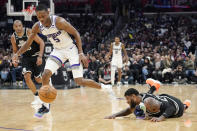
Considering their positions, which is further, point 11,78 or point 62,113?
point 11,78

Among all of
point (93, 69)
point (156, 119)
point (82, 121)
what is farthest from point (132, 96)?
point (93, 69)

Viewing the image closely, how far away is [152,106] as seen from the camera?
232 inches

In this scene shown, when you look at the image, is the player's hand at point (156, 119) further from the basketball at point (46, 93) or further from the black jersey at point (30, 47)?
the black jersey at point (30, 47)

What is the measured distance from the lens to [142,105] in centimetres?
589

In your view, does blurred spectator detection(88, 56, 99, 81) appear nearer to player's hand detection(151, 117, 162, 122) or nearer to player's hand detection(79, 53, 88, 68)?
player's hand detection(79, 53, 88, 68)

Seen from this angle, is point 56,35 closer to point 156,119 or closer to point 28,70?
point 28,70

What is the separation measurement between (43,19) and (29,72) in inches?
92.4

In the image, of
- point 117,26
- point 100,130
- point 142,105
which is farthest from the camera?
point 117,26

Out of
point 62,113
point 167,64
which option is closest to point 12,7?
point 167,64

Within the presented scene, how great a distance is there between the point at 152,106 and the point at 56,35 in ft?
7.30

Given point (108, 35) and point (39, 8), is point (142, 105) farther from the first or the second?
point (108, 35)

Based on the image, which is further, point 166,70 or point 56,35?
point 166,70

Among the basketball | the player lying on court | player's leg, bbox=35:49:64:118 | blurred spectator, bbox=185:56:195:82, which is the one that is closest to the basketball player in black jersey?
player's leg, bbox=35:49:64:118

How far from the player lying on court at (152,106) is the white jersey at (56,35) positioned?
165cm
